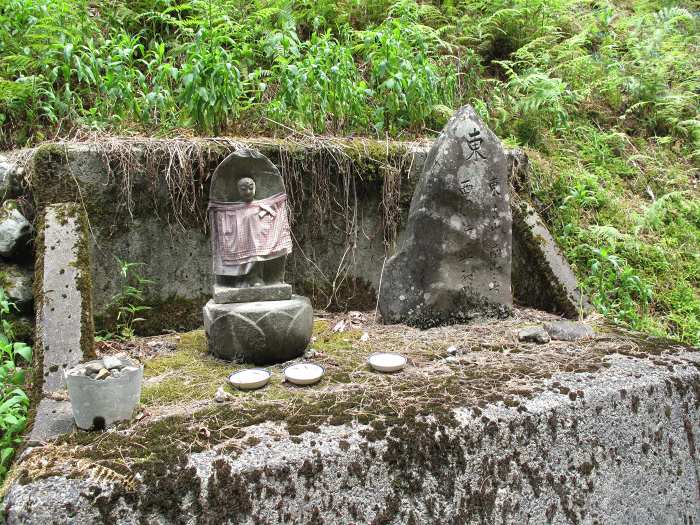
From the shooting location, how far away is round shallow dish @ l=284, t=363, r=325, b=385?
8.74 feet

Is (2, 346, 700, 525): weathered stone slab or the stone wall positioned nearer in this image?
(2, 346, 700, 525): weathered stone slab

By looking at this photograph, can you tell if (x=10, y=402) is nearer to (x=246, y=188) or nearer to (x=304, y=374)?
(x=304, y=374)

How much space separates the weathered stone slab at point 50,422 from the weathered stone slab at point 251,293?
1.00 meters

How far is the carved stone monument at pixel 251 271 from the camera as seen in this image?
3.00m

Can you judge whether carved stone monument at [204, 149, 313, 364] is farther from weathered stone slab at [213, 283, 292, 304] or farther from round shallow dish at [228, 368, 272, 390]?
round shallow dish at [228, 368, 272, 390]

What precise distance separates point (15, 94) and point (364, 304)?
3.38 meters

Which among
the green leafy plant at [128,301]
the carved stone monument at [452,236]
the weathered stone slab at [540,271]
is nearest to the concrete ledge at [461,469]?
the carved stone monument at [452,236]

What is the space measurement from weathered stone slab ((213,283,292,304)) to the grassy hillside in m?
1.65

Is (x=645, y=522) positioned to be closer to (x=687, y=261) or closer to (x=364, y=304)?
(x=364, y=304)

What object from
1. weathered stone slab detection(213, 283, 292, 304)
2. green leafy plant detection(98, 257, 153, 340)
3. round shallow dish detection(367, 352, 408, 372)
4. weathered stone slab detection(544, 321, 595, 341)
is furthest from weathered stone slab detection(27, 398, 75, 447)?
weathered stone slab detection(544, 321, 595, 341)

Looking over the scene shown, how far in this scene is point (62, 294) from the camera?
309cm

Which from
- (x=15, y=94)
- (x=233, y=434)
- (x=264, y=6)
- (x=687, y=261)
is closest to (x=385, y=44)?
(x=264, y=6)

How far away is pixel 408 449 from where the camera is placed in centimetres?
219

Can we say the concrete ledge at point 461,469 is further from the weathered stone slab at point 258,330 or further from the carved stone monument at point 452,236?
the carved stone monument at point 452,236
